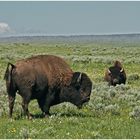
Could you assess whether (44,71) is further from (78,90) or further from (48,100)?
(78,90)

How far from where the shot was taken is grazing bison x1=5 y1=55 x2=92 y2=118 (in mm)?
13461

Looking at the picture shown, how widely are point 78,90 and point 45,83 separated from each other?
1281 millimetres

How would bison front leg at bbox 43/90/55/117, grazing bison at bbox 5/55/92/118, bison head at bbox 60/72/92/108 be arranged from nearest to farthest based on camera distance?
grazing bison at bbox 5/55/92/118, bison front leg at bbox 43/90/55/117, bison head at bbox 60/72/92/108

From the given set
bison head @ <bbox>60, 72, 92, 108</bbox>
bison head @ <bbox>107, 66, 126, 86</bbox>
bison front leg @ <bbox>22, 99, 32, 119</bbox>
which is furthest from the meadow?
bison head @ <bbox>107, 66, 126, 86</bbox>

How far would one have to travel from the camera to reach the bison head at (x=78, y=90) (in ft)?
47.3

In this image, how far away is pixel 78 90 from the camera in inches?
572

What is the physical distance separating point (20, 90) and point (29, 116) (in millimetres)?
779

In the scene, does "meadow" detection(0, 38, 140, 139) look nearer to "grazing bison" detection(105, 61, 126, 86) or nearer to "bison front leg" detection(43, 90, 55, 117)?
"bison front leg" detection(43, 90, 55, 117)

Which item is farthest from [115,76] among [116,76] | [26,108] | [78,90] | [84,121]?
[84,121]

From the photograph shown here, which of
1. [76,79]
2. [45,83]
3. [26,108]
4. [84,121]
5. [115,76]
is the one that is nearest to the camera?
[84,121]

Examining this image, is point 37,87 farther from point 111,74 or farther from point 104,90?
point 111,74

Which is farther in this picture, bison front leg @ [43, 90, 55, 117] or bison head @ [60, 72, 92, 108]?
bison head @ [60, 72, 92, 108]

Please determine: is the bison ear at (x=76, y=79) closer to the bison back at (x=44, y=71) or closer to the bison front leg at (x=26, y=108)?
the bison back at (x=44, y=71)

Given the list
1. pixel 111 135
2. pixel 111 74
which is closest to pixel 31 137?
pixel 111 135
